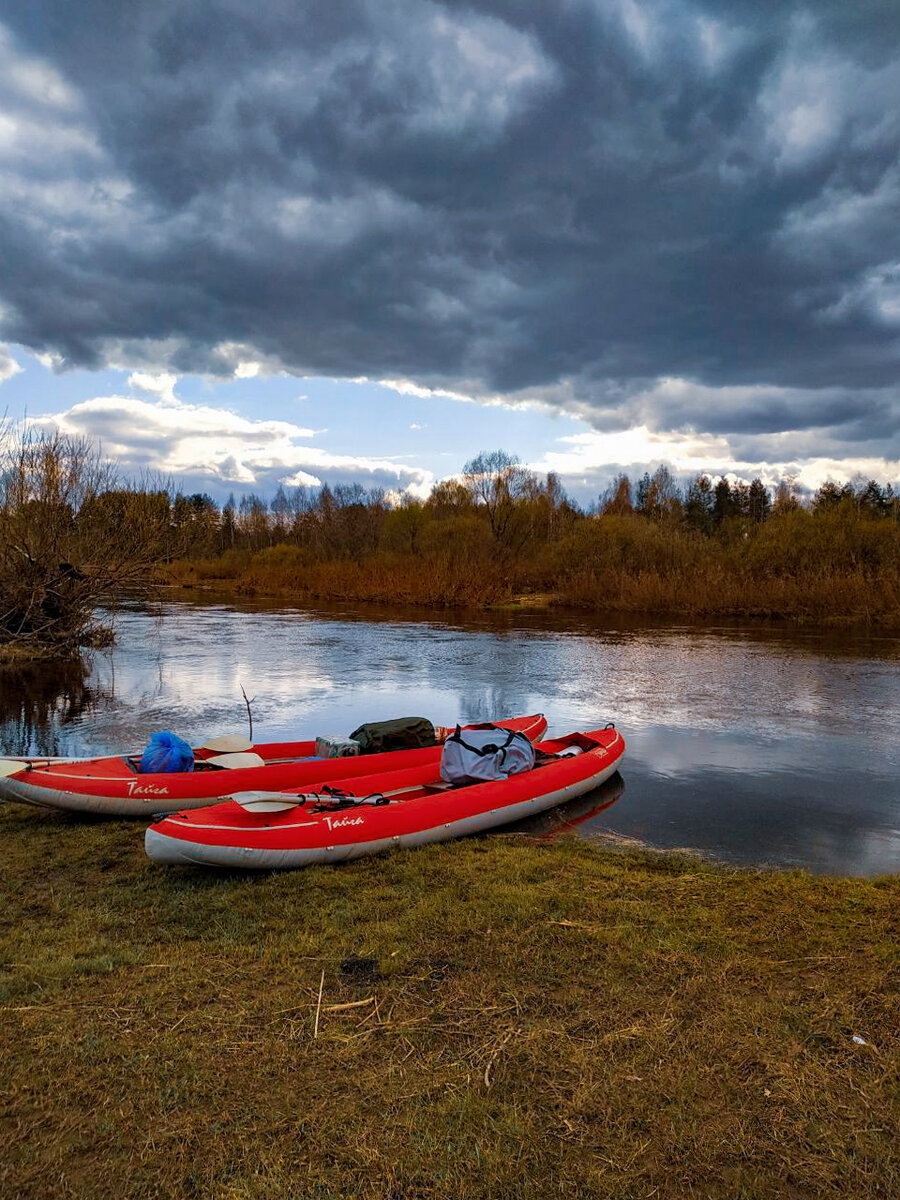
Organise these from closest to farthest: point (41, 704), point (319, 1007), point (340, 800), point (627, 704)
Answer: point (319, 1007)
point (340, 800)
point (41, 704)
point (627, 704)

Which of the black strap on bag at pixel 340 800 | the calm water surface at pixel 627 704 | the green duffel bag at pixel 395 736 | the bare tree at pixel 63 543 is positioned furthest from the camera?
the bare tree at pixel 63 543

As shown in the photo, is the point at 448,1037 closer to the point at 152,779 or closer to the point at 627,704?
the point at 152,779

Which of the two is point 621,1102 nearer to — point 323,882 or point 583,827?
point 323,882

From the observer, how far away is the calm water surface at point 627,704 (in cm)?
696

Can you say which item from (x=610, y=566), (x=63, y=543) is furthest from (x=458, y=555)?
(x=63, y=543)

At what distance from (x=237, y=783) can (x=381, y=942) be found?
9.05 feet

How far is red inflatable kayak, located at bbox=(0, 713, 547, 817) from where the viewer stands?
6.15 meters

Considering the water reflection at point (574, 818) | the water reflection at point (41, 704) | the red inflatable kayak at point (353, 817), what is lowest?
the water reflection at point (574, 818)

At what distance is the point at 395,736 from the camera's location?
750 centimetres

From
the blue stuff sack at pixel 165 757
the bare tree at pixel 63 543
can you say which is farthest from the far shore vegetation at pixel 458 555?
the blue stuff sack at pixel 165 757

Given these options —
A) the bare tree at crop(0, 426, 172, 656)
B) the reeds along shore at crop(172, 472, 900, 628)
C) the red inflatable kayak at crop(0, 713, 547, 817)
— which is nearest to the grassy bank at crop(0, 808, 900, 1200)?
the red inflatable kayak at crop(0, 713, 547, 817)

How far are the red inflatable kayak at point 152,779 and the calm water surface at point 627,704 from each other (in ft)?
6.92

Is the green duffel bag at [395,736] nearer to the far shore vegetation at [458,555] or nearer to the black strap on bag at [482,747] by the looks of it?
the black strap on bag at [482,747]

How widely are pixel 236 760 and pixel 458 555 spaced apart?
28426 mm
